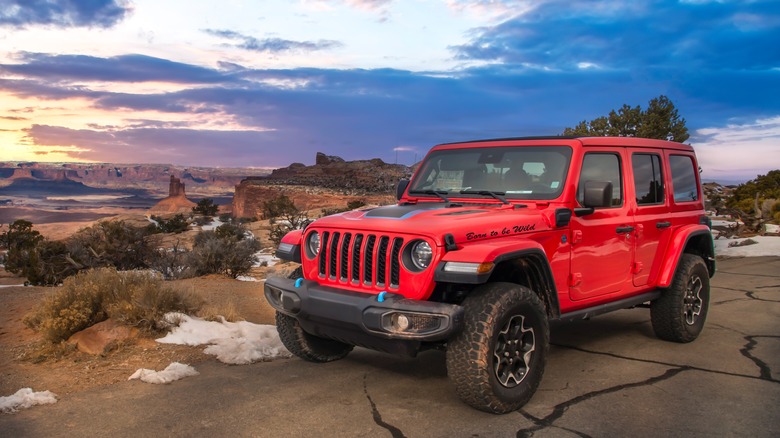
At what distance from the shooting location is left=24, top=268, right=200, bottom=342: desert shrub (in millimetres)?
6922

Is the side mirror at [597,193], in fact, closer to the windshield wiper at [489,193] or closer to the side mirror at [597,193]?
the side mirror at [597,193]

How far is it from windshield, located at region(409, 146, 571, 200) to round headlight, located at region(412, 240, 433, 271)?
144 cm

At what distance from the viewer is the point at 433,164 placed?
6.77 metres

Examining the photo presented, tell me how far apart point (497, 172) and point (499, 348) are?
1985 mm

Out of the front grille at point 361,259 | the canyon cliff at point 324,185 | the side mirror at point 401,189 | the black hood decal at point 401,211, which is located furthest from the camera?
the canyon cliff at point 324,185

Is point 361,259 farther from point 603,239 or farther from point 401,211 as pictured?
point 603,239

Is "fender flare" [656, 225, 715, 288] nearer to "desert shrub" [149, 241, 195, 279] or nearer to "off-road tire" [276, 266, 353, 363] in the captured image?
"off-road tire" [276, 266, 353, 363]

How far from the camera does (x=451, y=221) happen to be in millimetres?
4926

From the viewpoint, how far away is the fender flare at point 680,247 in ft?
22.2

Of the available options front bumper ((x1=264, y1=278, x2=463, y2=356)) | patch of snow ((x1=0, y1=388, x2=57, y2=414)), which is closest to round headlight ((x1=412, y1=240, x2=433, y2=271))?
front bumper ((x1=264, y1=278, x2=463, y2=356))

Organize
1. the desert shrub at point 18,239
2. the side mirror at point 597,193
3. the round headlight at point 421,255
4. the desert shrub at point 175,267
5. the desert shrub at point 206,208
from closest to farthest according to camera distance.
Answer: the round headlight at point 421,255 < the side mirror at point 597,193 < the desert shrub at point 175,267 < the desert shrub at point 18,239 < the desert shrub at point 206,208

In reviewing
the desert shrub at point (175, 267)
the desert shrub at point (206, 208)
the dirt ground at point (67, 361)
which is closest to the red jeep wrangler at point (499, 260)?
the dirt ground at point (67, 361)

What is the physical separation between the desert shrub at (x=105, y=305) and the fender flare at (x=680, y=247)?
5343 mm

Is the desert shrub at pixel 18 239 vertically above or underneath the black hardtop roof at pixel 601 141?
underneath
